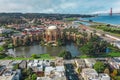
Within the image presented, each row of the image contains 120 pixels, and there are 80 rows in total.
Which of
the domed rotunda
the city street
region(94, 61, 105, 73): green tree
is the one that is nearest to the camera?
the city street

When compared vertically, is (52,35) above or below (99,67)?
above

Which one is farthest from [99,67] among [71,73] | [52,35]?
[52,35]

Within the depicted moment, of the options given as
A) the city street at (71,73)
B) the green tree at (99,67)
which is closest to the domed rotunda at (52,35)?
the city street at (71,73)

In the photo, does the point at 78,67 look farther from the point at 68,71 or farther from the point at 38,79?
the point at 38,79

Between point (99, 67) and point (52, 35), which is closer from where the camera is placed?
point (99, 67)

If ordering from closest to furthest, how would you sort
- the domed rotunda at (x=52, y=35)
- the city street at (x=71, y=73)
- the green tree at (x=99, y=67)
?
the city street at (x=71, y=73)
the green tree at (x=99, y=67)
the domed rotunda at (x=52, y=35)

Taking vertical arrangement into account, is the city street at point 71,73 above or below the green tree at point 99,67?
below

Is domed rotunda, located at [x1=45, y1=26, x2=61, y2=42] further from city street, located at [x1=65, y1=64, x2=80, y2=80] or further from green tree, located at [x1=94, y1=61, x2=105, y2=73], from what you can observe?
green tree, located at [x1=94, y1=61, x2=105, y2=73]

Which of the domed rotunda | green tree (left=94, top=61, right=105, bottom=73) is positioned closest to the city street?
green tree (left=94, top=61, right=105, bottom=73)

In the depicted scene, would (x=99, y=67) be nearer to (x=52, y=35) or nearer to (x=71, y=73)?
(x=71, y=73)

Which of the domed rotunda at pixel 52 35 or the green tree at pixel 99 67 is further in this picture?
the domed rotunda at pixel 52 35

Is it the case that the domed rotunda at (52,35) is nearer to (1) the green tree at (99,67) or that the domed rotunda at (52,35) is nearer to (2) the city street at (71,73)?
(2) the city street at (71,73)
